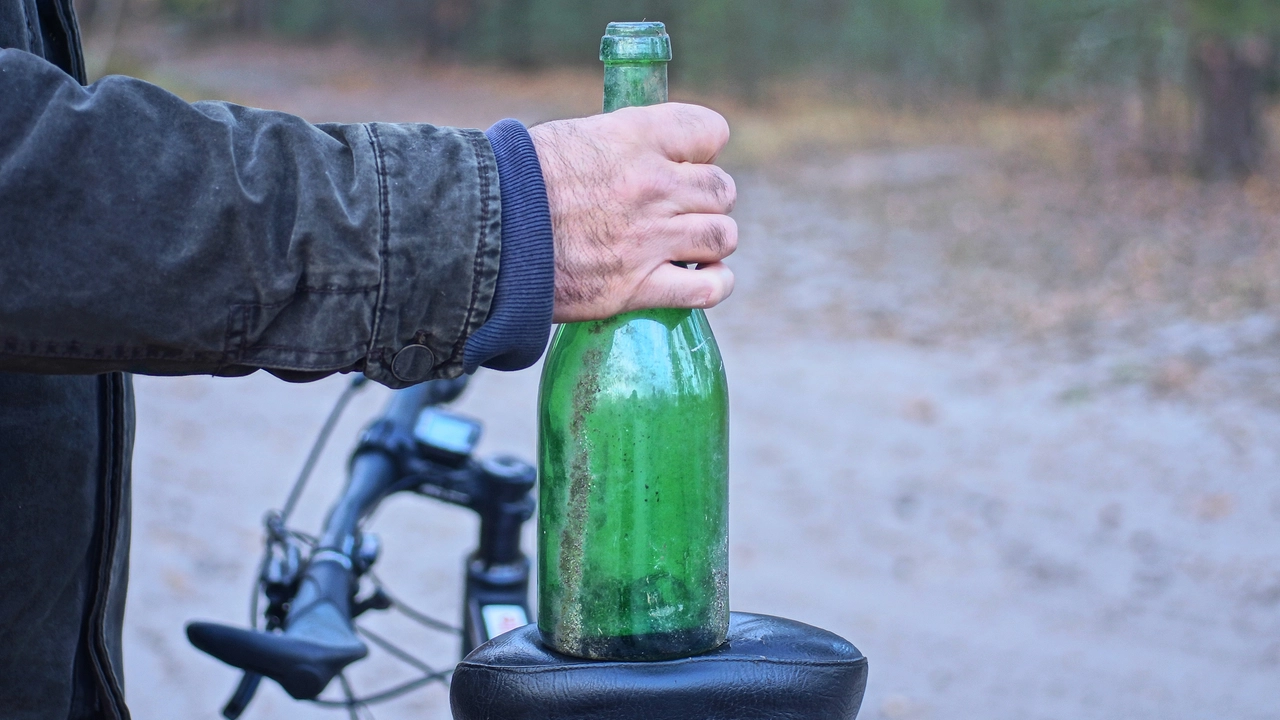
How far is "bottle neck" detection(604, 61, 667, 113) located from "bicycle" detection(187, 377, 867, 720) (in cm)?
57

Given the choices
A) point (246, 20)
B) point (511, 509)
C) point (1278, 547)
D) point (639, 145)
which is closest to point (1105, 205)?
point (1278, 547)

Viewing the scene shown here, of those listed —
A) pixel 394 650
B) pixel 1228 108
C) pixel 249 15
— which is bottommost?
pixel 394 650

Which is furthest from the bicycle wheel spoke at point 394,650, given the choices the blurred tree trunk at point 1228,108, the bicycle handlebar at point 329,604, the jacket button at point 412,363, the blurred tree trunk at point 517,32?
the blurred tree trunk at point 517,32

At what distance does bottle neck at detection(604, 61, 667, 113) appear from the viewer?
4.20 feet

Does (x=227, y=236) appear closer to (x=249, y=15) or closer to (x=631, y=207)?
(x=631, y=207)

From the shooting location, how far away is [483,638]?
2162 mm

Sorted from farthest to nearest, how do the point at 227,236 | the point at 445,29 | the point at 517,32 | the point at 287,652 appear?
the point at 445,29, the point at 517,32, the point at 287,652, the point at 227,236

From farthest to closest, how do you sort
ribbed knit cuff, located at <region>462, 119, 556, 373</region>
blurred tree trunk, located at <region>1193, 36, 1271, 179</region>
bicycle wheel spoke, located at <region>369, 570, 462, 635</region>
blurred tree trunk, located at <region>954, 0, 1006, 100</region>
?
1. blurred tree trunk, located at <region>954, 0, 1006, 100</region>
2. blurred tree trunk, located at <region>1193, 36, 1271, 179</region>
3. bicycle wheel spoke, located at <region>369, 570, 462, 635</region>
4. ribbed knit cuff, located at <region>462, 119, 556, 373</region>

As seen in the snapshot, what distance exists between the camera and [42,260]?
101 centimetres

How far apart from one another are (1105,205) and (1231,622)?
7.83m

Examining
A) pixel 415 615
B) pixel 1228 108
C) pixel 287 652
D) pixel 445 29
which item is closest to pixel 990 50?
pixel 1228 108

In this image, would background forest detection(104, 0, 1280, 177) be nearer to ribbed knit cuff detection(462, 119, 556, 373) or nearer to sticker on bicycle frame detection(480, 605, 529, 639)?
sticker on bicycle frame detection(480, 605, 529, 639)

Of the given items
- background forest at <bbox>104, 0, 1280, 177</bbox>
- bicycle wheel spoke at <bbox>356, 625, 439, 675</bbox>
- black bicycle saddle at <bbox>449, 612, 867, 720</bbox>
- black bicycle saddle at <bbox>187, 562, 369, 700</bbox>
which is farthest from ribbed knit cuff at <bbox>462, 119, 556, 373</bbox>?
background forest at <bbox>104, 0, 1280, 177</bbox>

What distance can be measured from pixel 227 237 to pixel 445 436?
1.22m
